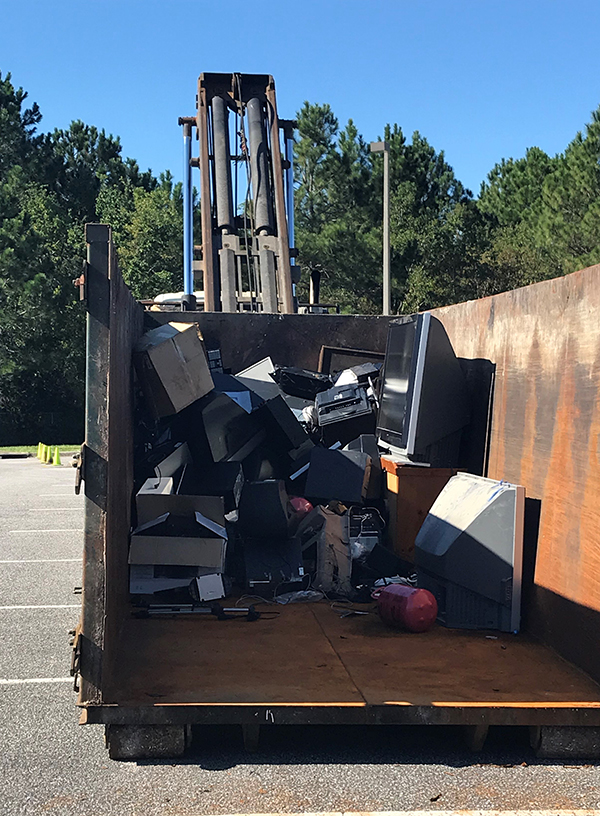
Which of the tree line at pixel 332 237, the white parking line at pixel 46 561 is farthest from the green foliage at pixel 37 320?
the white parking line at pixel 46 561

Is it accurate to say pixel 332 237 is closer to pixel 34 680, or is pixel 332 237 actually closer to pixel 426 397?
pixel 426 397

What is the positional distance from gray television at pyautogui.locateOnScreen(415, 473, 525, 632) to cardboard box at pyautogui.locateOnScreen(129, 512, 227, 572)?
1345 mm

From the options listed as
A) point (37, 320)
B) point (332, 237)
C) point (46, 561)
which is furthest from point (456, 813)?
point (332, 237)

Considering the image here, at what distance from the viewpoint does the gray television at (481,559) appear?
525 centimetres

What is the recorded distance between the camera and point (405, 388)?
6.53 metres

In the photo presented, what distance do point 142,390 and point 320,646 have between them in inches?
93.6

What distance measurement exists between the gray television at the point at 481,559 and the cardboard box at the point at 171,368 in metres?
2.09

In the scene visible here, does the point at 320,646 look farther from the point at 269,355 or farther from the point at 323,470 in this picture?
the point at 269,355

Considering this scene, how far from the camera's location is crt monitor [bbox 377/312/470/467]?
639 cm

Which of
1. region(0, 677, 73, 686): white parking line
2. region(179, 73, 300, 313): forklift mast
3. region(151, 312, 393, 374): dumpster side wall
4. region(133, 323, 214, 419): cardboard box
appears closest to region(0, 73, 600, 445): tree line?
region(179, 73, 300, 313): forklift mast

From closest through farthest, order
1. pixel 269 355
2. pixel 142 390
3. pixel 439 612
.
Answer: pixel 439 612, pixel 142 390, pixel 269 355

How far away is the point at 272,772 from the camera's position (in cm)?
389

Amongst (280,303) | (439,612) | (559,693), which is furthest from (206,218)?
(559,693)

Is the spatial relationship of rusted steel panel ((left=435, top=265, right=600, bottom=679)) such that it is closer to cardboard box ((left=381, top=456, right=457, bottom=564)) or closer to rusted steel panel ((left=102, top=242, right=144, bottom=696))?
cardboard box ((left=381, top=456, right=457, bottom=564))
